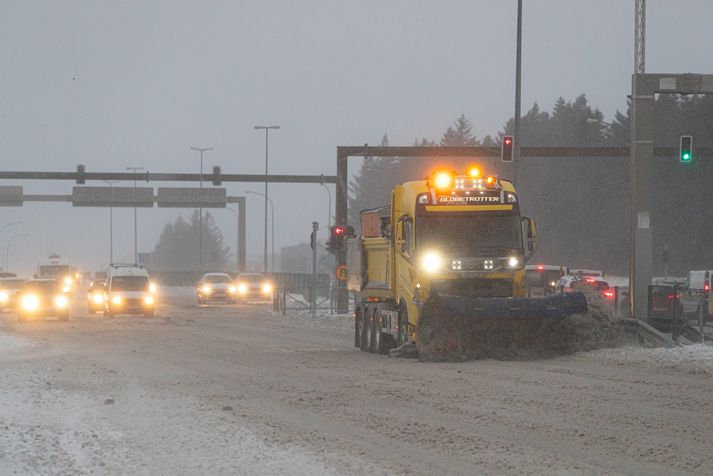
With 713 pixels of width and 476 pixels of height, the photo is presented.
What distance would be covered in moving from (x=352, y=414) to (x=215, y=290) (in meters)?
49.1

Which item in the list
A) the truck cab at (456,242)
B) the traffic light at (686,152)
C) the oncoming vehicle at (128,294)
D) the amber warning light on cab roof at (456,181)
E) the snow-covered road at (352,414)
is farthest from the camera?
the oncoming vehicle at (128,294)

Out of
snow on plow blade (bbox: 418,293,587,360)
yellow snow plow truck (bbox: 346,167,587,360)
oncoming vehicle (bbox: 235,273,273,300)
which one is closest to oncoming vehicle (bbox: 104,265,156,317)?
oncoming vehicle (bbox: 235,273,273,300)

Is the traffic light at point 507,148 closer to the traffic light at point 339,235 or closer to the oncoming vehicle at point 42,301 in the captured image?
the traffic light at point 339,235

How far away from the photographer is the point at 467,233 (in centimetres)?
2278

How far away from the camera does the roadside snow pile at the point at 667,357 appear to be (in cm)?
1952

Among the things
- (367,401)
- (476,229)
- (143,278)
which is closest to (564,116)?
(143,278)

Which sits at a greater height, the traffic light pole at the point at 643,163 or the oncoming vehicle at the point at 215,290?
the traffic light pole at the point at 643,163

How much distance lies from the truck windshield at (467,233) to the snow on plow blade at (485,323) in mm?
1315

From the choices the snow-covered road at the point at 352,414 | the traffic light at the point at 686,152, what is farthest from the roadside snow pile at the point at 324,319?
the snow-covered road at the point at 352,414

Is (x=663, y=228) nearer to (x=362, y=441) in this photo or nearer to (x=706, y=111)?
(x=706, y=111)

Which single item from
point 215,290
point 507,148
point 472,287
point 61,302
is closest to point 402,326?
point 472,287

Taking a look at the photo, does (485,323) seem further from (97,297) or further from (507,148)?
(97,297)

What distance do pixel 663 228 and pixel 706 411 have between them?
84417 mm

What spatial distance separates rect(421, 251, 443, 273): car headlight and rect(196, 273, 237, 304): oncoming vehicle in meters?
41.1
